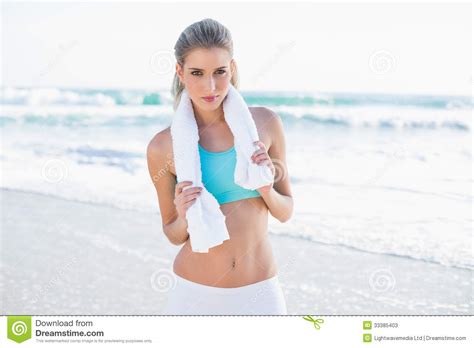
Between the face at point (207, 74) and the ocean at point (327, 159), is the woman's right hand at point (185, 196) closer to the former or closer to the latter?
the face at point (207, 74)

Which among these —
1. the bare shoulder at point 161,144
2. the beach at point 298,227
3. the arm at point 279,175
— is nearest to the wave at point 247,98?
the beach at point 298,227

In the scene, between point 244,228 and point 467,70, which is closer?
point 244,228

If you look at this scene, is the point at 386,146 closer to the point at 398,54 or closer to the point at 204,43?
the point at 398,54

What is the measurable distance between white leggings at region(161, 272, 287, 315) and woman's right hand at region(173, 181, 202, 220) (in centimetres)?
30

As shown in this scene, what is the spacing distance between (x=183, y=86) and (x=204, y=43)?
308mm

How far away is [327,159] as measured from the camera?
370 inches

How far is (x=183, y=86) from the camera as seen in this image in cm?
230

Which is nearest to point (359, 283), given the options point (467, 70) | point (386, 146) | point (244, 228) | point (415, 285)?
point (415, 285)

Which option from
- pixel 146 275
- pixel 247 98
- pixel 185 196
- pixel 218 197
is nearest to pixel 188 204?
pixel 185 196

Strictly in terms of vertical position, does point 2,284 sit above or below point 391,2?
below

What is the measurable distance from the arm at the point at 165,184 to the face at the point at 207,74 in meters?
0.24

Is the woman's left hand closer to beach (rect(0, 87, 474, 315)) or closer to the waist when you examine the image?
beach (rect(0, 87, 474, 315))

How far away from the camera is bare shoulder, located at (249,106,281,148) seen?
2.26m
